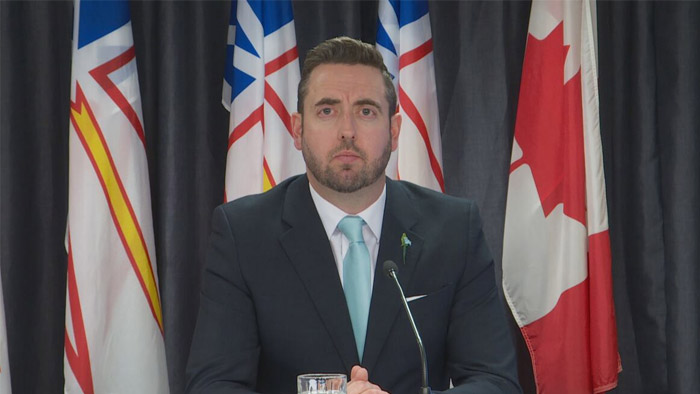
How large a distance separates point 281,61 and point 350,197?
52.3 inches

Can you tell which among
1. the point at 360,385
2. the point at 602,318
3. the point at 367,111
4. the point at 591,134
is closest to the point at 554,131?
the point at 591,134

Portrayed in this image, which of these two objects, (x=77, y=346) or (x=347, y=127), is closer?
(x=347, y=127)

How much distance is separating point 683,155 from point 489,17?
107 cm

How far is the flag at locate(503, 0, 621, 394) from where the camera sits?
3.68m

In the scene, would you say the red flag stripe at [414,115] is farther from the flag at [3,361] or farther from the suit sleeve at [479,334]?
the flag at [3,361]

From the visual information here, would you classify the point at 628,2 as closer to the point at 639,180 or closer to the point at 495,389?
the point at 639,180

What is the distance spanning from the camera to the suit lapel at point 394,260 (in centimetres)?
252

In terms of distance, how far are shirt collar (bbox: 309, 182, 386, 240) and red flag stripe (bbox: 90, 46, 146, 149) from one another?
1.26 m

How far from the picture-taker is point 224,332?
2.50 meters

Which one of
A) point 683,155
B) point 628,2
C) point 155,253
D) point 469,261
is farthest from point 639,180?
point 155,253

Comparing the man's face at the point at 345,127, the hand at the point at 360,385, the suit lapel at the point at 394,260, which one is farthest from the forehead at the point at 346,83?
the hand at the point at 360,385

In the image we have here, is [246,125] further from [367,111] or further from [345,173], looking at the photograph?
[345,173]

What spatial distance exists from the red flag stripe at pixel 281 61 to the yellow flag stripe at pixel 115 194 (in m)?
0.76

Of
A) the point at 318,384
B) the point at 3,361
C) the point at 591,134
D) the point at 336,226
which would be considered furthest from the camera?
the point at 591,134
